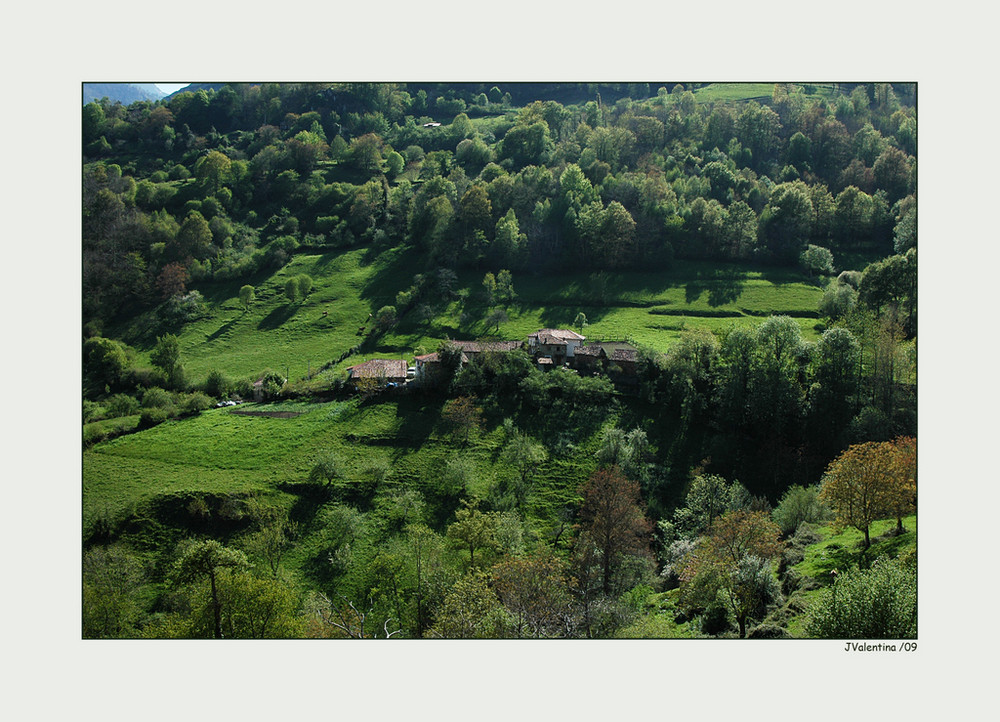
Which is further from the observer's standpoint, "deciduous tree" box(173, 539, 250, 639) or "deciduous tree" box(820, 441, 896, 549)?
"deciduous tree" box(820, 441, 896, 549)

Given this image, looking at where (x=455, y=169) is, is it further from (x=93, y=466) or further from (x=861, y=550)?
(x=861, y=550)

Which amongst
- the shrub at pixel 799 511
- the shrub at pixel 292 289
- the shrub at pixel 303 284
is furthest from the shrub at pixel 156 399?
the shrub at pixel 799 511

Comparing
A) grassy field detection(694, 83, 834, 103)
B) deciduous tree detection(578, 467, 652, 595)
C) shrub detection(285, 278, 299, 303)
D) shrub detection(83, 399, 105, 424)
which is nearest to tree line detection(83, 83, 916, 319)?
grassy field detection(694, 83, 834, 103)

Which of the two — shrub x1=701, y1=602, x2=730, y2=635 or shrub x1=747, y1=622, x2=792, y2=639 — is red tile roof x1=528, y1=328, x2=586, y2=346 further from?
shrub x1=747, y1=622, x2=792, y2=639

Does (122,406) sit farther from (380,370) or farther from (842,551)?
(842,551)

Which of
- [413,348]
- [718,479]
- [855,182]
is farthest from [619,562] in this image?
[855,182]

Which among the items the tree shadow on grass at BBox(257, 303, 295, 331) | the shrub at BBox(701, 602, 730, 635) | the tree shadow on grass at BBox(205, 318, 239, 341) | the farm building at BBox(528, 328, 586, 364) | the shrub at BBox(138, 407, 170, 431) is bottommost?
the shrub at BBox(701, 602, 730, 635)

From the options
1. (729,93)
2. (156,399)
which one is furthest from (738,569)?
(729,93)

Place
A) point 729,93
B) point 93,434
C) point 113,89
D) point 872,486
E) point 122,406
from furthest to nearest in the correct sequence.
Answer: point 729,93 → point 122,406 → point 113,89 → point 93,434 → point 872,486
